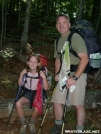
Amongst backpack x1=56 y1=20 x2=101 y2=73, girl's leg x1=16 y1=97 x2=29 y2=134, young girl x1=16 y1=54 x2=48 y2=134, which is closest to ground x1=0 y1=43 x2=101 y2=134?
girl's leg x1=16 y1=97 x2=29 y2=134

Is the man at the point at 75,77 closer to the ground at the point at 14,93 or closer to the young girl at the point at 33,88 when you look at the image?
the young girl at the point at 33,88

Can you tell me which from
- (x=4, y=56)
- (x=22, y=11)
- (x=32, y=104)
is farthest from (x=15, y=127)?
(x=22, y=11)

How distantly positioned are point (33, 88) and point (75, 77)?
1256 millimetres

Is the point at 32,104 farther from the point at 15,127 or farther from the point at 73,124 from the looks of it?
the point at 73,124

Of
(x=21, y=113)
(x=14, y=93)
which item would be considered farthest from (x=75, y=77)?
(x=14, y=93)

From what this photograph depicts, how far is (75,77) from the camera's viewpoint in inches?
142

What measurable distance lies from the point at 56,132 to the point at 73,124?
715mm

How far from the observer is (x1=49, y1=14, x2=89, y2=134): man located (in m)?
3.57

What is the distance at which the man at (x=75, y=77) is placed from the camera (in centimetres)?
357

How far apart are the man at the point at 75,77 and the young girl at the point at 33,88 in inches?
15.8

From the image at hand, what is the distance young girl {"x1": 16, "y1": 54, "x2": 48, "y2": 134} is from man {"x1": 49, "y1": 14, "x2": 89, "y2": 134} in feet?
1.32

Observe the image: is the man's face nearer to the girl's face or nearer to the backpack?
the backpack

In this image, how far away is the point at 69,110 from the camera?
518 cm

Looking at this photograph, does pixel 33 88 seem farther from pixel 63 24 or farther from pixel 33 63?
pixel 63 24
